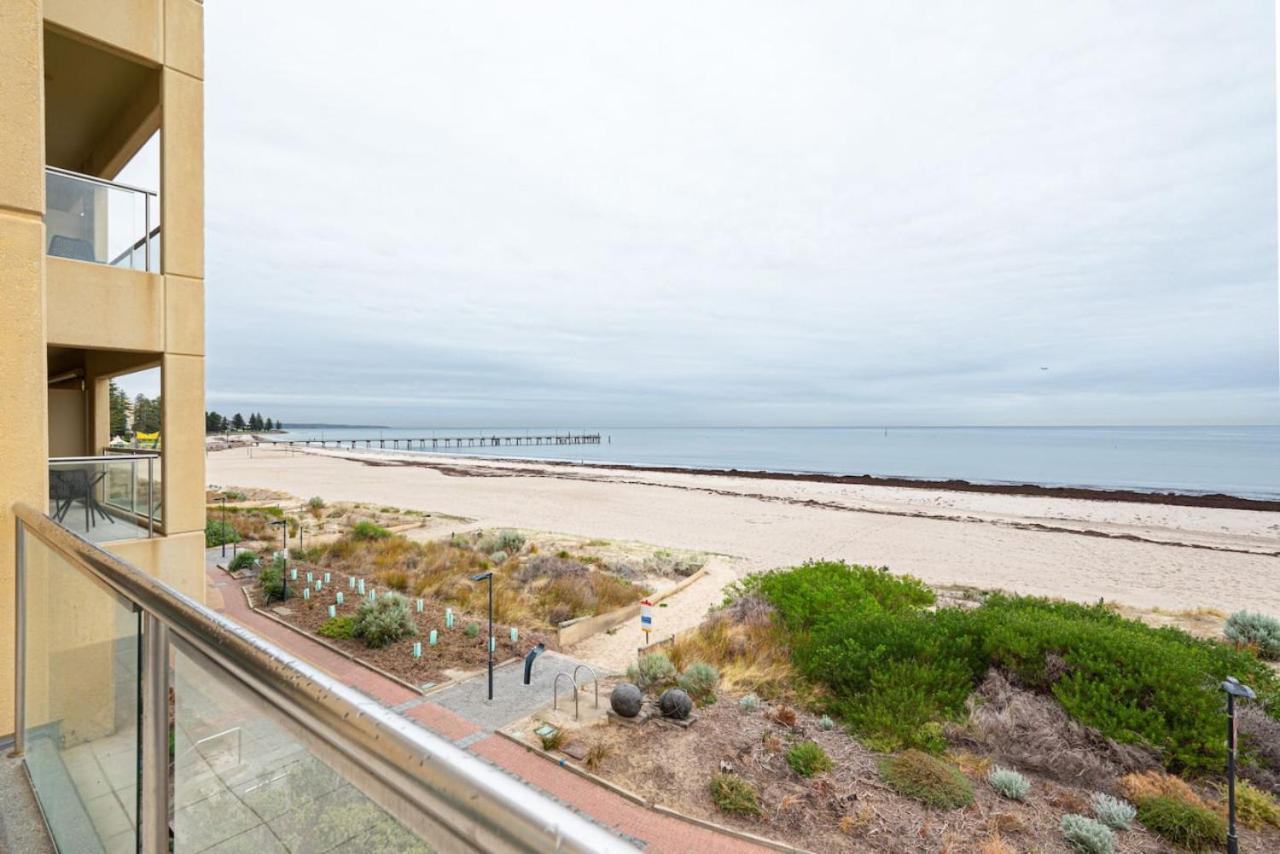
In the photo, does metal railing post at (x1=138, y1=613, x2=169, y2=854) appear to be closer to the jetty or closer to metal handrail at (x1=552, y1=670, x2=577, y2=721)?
metal handrail at (x1=552, y1=670, x2=577, y2=721)

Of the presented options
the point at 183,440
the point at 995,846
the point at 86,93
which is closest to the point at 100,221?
the point at 86,93

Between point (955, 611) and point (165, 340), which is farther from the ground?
point (165, 340)

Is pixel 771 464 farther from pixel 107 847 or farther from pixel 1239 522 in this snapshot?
pixel 107 847

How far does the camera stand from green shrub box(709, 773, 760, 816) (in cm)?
593

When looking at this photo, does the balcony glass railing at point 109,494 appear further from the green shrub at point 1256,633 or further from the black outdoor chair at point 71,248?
the green shrub at point 1256,633

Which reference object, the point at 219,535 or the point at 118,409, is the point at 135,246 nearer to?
the point at 118,409

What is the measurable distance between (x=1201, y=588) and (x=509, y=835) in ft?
75.8

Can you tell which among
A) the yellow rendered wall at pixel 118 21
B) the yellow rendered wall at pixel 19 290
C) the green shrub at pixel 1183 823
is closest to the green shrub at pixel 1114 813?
the green shrub at pixel 1183 823

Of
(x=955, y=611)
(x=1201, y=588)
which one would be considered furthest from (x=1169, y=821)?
(x=1201, y=588)

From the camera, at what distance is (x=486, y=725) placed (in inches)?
301

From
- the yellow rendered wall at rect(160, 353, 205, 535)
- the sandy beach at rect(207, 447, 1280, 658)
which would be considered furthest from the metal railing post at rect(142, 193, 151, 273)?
the sandy beach at rect(207, 447, 1280, 658)

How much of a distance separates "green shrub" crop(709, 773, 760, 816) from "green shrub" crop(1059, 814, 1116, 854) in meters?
2.80

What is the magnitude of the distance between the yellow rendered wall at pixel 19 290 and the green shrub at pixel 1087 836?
7772 millimetres

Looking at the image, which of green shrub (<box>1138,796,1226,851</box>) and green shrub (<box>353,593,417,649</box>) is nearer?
green shrub (<box>1138,796,1226,851</box>)
